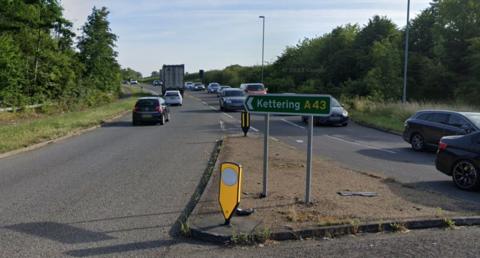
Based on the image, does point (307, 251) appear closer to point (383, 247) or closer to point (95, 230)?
point (383, 247)

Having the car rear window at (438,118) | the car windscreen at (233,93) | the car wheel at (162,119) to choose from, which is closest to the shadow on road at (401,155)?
the car rear window at (438,118)

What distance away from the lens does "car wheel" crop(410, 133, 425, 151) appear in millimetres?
17766

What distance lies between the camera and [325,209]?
7879mm

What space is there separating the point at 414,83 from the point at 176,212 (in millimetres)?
45842

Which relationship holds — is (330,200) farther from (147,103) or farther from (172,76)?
(172,76)

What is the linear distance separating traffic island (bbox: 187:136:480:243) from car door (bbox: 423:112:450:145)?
21.9 ft

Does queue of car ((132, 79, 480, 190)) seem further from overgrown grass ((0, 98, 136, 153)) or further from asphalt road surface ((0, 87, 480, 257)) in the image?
overgrown grass ((0, 98, 136, 153))

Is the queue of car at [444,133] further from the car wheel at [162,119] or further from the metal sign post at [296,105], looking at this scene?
the metal sign post at [296,105]

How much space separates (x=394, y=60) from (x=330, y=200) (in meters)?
44.2

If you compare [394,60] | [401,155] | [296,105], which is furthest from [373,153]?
[394,60]

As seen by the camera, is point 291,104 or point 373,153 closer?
point 291,104

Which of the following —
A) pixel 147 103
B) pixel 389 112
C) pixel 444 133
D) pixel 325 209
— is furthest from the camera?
pixel 389 112

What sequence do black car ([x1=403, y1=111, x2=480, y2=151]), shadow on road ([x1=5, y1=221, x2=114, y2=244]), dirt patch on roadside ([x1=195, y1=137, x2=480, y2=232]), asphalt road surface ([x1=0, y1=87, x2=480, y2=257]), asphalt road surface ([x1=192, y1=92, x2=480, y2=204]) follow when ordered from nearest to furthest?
asphalt road surface ([x1=0, y1=87, x2=480, y2=257]) → shadow on road ([x1=5, y1=221, x2=114, y2=244]) → dirt patch on roadside ([x1=195, y1=137, x2=480, y2=232]) → asphalt road surface ([x1=192, y1=92, x2=480, y2=204]) → black car ([x1=403, y1=111, x2=480, y2=151])

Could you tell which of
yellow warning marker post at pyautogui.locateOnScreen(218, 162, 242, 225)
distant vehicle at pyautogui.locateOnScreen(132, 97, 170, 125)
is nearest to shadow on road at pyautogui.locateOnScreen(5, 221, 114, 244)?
yellow warning marker post at pyautogui.locateOnScreen(218, 162, 242, 225)
